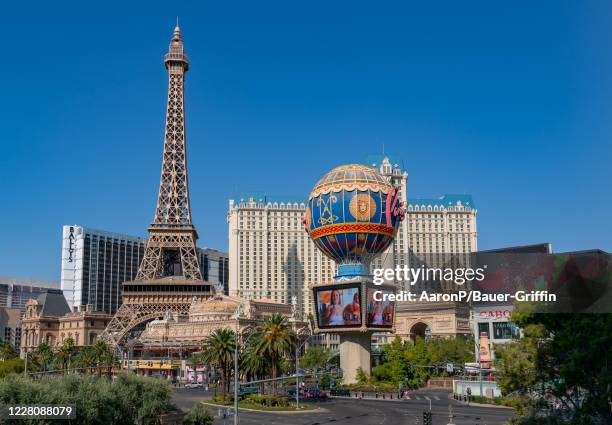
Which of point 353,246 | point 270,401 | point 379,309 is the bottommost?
point 270,401

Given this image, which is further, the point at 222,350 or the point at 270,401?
the point at 222,350

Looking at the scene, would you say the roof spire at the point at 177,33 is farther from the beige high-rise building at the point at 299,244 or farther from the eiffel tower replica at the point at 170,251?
the beige high-rise building at the point at 299,244

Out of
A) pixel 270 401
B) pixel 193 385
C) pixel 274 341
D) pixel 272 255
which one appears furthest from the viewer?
pixel 272 255

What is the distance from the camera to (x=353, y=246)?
294 feet

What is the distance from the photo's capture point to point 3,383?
3294 cm

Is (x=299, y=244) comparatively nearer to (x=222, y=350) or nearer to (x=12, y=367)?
(x=12, y=367)

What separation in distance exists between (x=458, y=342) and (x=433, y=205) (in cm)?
8356

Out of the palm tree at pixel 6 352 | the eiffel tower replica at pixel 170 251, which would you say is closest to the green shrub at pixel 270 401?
the eiffel tower replica at pixel 170 251

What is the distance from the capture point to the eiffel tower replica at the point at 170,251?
127500 millimetres

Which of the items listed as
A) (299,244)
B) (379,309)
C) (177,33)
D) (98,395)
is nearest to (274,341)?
(379,309)

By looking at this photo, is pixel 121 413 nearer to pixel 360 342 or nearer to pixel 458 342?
pixel 360 342

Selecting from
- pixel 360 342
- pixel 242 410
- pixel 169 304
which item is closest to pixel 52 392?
pixel 242 410

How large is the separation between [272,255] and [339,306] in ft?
313

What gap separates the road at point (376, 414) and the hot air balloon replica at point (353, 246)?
13.4m
